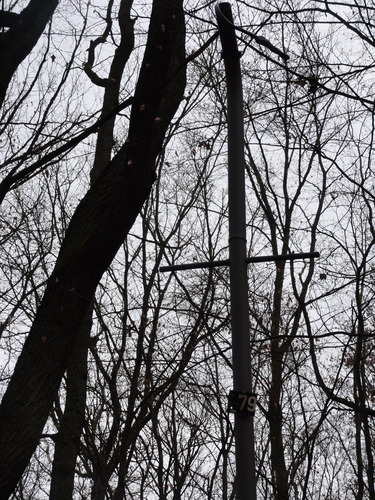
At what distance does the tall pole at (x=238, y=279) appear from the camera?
8.59 ft

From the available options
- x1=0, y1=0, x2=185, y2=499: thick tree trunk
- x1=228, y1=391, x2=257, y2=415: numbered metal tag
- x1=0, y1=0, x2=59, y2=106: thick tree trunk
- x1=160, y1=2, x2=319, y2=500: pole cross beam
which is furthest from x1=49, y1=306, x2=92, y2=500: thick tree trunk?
x1=228, y1=391, x2=257, y2=415: numbered metal tag

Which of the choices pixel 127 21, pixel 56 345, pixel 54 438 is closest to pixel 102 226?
pixel 56 345

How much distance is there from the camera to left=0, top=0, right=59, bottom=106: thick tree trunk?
463 cm

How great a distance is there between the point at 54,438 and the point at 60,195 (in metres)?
4.09

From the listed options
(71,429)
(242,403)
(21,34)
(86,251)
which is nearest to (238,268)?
(242,403)

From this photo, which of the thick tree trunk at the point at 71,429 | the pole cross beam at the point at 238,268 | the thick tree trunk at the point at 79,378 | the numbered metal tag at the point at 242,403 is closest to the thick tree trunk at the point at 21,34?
the thick tree trunk at the point at 79,378

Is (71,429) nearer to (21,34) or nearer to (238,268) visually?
(21,34)

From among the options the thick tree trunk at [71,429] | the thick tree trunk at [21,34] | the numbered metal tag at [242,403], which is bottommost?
the numbered metal tag at [242,403]

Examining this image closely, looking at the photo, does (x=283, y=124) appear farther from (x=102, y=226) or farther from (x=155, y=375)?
(x=102, y=226)

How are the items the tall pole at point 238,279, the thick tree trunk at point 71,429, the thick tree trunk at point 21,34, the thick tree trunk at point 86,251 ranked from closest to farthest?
the tall pole at point 238,279
the thick tree trunk at point 86,251
the thick tree trunk at point 21,34
the thick tree trunk at point 71,429

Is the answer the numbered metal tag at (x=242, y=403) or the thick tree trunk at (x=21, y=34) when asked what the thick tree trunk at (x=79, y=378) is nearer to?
the thick tree trunk at (x=21, y=34)

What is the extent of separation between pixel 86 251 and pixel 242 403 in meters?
1.77

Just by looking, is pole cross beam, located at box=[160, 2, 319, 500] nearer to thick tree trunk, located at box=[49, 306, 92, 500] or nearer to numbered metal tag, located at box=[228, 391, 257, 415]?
numbered metal tag, located at box=[228, 391, 257, 415]

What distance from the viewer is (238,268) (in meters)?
3.07
